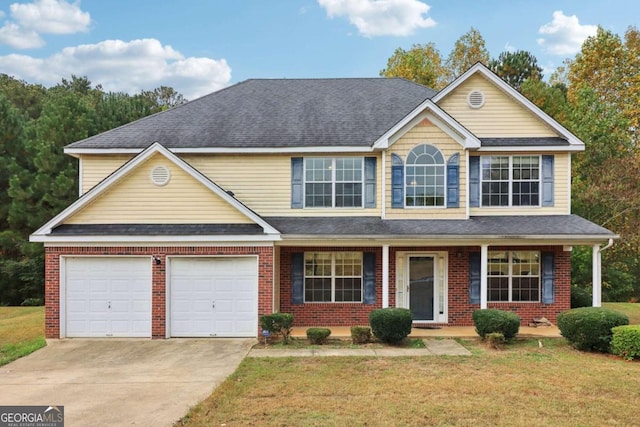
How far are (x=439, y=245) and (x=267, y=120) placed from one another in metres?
7.22

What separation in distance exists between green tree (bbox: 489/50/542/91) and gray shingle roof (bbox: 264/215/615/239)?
87.2ft

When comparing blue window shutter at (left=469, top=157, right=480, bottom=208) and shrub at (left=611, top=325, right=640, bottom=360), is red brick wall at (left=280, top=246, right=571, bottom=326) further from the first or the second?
shrub at (left=611, top=325, right=640, bottom=360)

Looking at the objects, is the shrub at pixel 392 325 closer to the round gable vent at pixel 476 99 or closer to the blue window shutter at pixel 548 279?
the blue window shutter at pixel 548 279

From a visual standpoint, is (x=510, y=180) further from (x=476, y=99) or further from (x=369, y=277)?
(x=369, y=277)

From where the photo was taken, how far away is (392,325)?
1199 cm

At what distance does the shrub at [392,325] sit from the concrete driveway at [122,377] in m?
3.38

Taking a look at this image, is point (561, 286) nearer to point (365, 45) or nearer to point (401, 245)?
point (401, 245)

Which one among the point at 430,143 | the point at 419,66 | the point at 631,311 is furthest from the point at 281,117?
the point at 419,66

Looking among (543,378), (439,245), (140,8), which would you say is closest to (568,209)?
(439,245)

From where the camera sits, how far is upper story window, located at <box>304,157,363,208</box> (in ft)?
49.7

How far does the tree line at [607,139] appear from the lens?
76.8 ft

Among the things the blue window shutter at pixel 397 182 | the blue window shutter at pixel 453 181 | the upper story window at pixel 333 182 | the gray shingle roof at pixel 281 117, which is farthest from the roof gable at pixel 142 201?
the blue window shutter at pixel 453 181

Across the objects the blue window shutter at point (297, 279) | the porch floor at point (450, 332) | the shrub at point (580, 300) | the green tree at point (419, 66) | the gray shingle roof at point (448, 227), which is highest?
the green tree at point (419, 66)

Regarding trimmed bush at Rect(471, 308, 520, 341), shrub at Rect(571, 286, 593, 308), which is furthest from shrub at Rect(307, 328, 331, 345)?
shrub at Rect(571, 286, 593, 308)
